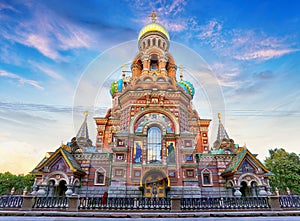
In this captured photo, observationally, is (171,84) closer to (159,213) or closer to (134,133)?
(134,133)

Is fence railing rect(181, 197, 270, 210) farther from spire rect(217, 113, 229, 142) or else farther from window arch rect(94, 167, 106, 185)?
spire rect(217, 113, 229, 142)

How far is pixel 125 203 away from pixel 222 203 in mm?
5546

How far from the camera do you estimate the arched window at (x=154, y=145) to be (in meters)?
17.1

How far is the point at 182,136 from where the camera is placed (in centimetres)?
1780

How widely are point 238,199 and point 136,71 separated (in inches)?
691

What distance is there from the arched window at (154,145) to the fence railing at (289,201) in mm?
8885

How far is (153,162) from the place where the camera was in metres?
16.8

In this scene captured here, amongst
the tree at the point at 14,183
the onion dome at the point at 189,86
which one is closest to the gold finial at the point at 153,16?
the onion dome at the point at 189,86

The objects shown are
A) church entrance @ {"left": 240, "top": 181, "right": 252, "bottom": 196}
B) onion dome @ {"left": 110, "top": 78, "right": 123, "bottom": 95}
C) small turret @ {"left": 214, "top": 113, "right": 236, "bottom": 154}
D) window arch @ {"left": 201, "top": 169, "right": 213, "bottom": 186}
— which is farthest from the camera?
onion dome @ {"left": 110, "top": 78, "right": 123, "bottom": 95}

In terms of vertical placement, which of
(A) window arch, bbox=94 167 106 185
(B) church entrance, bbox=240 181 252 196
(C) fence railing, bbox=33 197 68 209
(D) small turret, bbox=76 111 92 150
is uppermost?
(D) small turret, bbox=76 111 92 150

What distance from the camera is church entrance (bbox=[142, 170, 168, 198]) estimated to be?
16.2 metres

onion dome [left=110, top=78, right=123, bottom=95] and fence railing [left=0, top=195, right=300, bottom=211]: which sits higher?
onion dome [left=110, top=78, right=123, bottom=95]

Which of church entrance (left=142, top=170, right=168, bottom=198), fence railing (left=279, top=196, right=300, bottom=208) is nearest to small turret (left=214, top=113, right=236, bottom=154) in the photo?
church entrance (left=142, top=170, right=168, bottom=198)

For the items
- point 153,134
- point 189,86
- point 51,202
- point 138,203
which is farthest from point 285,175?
point 51,202
